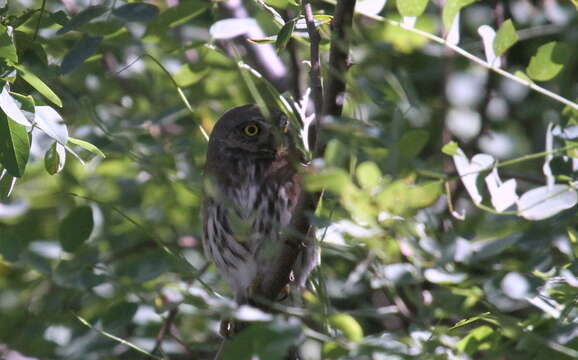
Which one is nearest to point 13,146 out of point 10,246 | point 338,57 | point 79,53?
point 79,53

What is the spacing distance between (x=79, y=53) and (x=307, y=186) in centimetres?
118

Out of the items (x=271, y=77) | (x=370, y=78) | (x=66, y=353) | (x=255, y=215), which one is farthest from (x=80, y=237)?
(x=271, y=77)

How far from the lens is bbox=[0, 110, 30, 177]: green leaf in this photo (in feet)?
7.49

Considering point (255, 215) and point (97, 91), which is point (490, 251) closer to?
point (255, 215)

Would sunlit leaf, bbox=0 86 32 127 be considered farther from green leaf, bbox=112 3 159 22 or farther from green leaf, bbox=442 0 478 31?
green leaf, bbox=442 0 478 31

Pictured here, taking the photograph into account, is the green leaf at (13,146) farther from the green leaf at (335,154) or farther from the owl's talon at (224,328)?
the owl's talon at (224,328)

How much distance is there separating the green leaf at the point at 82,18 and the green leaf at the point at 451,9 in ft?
3.23

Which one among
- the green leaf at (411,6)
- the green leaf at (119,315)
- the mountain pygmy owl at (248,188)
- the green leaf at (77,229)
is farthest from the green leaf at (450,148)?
the green leaf at (77,229)

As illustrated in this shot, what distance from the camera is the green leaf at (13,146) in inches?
89.9

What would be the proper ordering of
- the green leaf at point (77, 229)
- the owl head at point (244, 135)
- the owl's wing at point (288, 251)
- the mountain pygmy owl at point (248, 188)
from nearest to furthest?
the owl's wing at point (288, 251)
the green leaf at point (77, 229)
the mountain pygmy owl at point (248, 188)
the owl head at point (244, 135)

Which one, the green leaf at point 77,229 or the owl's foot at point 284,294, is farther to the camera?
the green leaf at point 77,229

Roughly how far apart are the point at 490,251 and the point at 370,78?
874 millimetres

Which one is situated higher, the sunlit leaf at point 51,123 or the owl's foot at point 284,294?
the sunlit leaf at point 51,123

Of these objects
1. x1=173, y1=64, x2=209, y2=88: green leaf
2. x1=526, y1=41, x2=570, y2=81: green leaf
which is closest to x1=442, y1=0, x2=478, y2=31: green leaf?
x1=526, y1=41, x2=570, y2=81: green leaf
